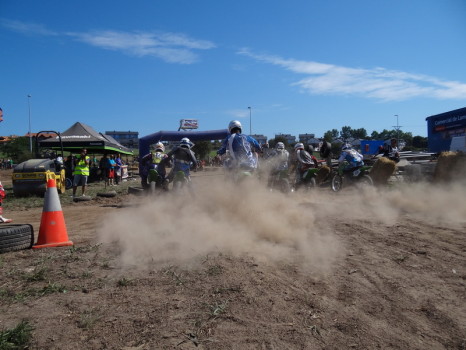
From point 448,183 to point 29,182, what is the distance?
598 inches

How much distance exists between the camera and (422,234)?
19.6 feet

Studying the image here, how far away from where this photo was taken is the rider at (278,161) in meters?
11.7

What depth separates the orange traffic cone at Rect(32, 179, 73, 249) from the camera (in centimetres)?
554

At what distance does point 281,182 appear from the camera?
11.5m

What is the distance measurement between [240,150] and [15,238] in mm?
4490

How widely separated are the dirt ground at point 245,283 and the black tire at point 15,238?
0.18 meters

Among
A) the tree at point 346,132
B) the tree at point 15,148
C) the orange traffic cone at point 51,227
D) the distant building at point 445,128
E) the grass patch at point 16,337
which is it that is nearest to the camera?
the grass patch at point 16,337

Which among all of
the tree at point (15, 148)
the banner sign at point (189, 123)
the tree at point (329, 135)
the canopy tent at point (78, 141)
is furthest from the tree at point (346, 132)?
the canopy tent at point (78, 141)

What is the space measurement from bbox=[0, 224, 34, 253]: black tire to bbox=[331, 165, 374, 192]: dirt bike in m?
10.5

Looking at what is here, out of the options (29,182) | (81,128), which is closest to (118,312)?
(29,182)

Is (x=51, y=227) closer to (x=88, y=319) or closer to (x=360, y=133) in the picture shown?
(x=88, y=319)

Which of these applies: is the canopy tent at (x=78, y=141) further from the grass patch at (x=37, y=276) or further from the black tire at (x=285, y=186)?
the grass patch at (x=37, y=276)

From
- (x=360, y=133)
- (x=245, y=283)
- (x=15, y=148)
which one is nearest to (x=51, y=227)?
(x=245, y=283)

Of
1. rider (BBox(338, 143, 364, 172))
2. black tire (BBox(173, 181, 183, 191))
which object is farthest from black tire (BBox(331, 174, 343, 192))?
black tire (BBox(173, 181, 183, 191))
